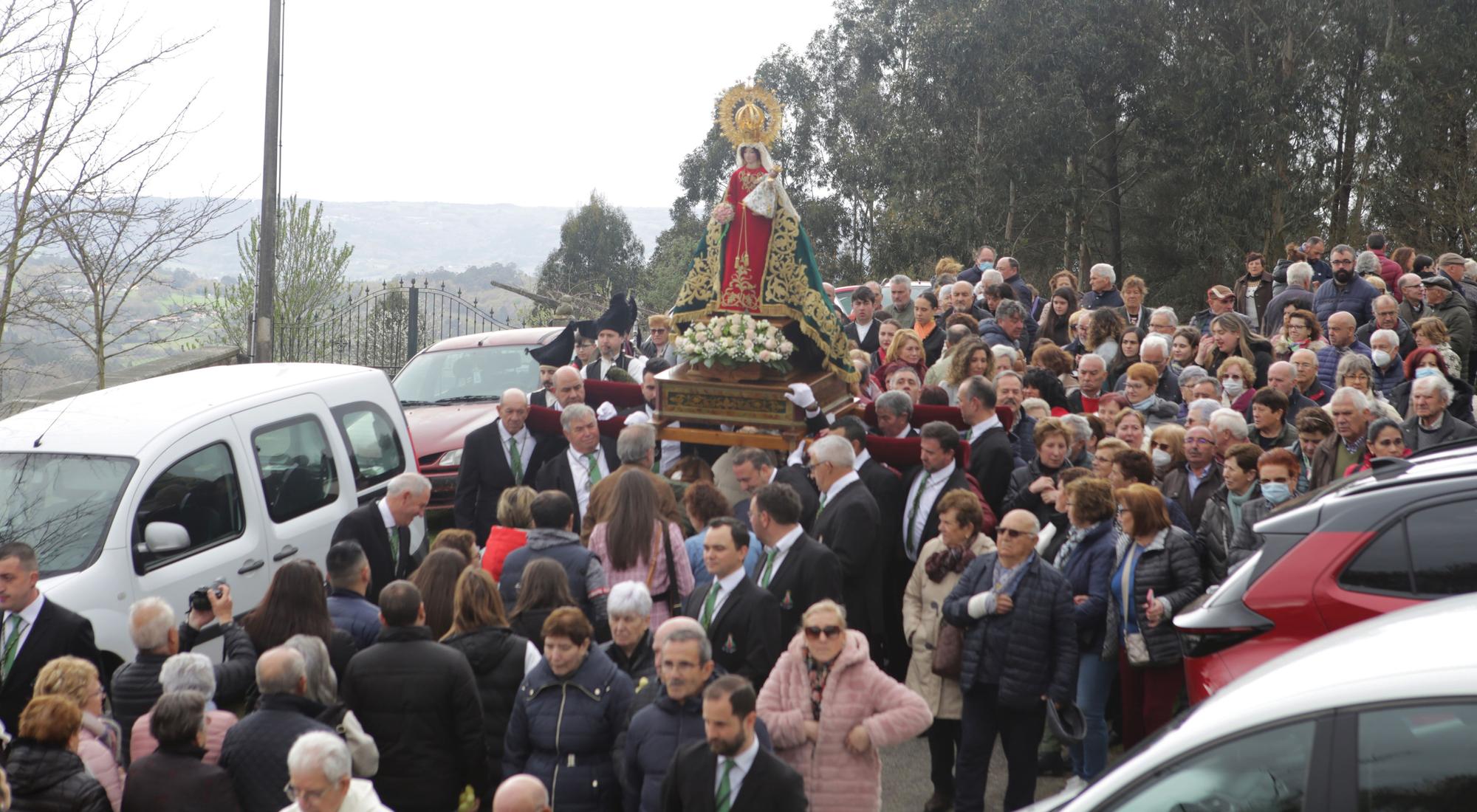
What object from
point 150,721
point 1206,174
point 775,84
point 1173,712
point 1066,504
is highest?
point 775,84

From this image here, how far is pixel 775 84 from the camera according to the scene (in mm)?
43625

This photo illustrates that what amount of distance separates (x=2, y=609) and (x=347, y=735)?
→ 7.00 ft

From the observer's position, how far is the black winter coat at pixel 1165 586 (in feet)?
22.9

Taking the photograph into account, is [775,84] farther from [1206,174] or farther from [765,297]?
[765,297]

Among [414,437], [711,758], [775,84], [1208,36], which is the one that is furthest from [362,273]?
[711,758]

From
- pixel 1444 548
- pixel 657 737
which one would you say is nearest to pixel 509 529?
pixel 657 737

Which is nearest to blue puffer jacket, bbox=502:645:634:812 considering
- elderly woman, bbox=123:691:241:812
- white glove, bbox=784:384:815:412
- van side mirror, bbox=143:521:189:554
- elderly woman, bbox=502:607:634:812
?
elderly woman, bbox=502:607:634:812

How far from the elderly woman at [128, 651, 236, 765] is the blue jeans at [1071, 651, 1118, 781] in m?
4.34

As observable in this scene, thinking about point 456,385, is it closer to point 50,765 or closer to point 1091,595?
point 1091,595

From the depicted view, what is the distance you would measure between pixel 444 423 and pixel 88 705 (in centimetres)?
700

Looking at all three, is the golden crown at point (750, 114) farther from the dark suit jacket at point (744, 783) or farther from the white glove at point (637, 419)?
the dark suit jacket at point (744, 783)

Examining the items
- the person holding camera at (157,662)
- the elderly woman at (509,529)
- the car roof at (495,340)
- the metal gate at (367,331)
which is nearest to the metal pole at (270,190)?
the metal gate at (367,331)

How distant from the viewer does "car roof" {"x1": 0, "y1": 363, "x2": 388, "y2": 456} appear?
7770mm

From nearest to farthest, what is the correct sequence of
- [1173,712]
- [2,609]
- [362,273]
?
[2,609] → [1173,712] → [362,273]
